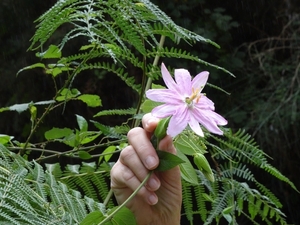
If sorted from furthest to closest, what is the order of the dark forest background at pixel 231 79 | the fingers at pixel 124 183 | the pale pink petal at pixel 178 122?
the dark forest background at pixel 231 79 → the fingers at pixel 124 183 → the pale pink petal at pixel 178 122

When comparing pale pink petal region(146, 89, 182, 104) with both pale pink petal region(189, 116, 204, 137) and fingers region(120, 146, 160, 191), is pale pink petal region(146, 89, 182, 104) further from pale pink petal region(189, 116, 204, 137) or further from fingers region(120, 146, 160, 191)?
fingers region(120, 146, 160, 191)

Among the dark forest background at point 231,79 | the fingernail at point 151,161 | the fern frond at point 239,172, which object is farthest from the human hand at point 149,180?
the dark forest background at point 231,79

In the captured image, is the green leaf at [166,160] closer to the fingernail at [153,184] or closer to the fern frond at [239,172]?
the fingernail at [153,184]

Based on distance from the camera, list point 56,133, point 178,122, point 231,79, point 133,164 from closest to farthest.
Answer: point 178,122 < point 133,164 < point 56,133 < point 231,79

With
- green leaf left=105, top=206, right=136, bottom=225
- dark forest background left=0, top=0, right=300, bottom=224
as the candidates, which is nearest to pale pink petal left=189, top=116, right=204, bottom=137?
green leaf left=105, top=206, right=136, bottom=225

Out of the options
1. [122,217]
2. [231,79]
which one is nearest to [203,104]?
[122,217]

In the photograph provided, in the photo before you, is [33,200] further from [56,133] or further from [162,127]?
A: [56,133]
